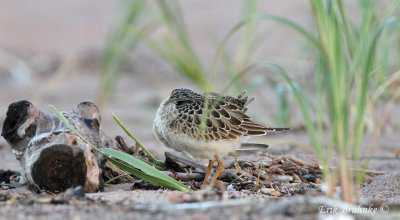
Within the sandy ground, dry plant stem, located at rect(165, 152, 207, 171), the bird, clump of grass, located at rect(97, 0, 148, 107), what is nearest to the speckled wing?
the bird

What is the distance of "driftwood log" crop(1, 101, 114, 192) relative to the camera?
3102mm

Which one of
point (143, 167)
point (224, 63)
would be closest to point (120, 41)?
point (224, 63)

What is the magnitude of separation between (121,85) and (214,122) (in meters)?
5.79

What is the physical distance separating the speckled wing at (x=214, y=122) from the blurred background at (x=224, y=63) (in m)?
0.29

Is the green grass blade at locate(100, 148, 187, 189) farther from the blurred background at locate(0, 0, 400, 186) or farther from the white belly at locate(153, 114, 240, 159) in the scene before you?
the blurred background at locate(0, 0, 400, 186)

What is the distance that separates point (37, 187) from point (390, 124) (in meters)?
4.11

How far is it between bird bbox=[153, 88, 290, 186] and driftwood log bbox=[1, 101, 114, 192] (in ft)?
1.51

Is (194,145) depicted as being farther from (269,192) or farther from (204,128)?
(269,192)

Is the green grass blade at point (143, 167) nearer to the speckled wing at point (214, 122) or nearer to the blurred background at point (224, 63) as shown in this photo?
the speckled wing at point (214, 122)

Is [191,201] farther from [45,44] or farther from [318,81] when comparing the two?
[45,44]

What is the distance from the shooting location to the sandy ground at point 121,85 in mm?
2529

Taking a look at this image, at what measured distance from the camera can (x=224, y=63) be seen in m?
6.04

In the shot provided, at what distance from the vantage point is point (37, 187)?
319 cm

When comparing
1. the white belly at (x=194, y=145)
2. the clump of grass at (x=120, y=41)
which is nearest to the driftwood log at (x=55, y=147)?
the white belly at (x=194, y=145)
